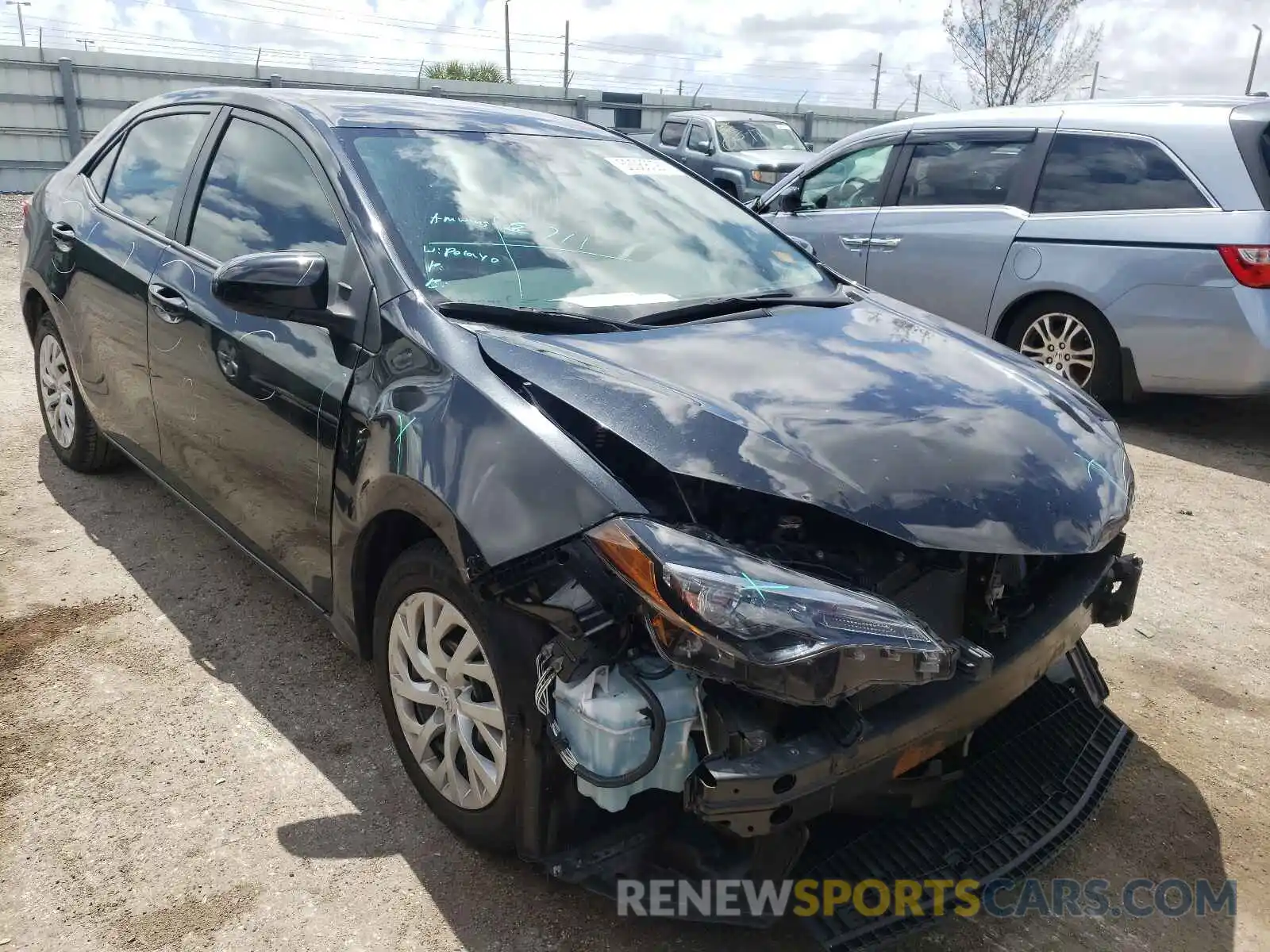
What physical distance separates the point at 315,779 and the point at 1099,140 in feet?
18.3

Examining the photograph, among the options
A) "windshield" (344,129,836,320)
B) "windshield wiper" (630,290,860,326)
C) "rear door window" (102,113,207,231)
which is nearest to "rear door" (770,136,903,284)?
"windshield" (344,129,836,320)

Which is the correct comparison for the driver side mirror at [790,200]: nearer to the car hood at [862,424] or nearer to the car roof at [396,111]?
the car roof at [396,111]

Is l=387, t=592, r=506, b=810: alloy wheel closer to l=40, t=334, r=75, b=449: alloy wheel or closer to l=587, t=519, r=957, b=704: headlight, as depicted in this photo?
l=587, t=519, r=957, b=704: headlight

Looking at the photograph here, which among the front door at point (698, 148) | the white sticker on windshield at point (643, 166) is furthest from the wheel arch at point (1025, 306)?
the front door at point (698, 148)

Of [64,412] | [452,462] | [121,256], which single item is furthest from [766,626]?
[64,412]

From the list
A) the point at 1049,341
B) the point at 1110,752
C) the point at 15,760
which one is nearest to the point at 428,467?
the point at 15,760

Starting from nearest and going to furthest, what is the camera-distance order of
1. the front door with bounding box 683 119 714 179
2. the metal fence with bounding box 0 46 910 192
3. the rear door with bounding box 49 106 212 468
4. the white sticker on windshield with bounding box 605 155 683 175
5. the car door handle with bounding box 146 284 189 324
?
the car door handle with bounding box 146 284 189 324 → the white sticker on windshield with bounding box 605 155 683 175 → the rear door with bounding box 49 106 212 468 → the front door with bounding box 683 119 714 179 → the metal fence with bounding box 0 46 910 192

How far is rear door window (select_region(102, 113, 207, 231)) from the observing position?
12.2 feet

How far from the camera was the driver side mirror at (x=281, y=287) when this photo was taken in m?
2.61

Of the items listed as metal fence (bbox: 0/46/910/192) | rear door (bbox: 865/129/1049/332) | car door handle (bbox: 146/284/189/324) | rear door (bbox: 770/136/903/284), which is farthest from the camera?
metal fence (bbox: 0/46/910/192)

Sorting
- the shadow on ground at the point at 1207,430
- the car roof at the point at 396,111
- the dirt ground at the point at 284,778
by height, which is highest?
the car roof at the point at 396,111

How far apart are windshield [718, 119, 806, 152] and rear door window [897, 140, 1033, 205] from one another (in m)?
8.26

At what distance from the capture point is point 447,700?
2383 mm

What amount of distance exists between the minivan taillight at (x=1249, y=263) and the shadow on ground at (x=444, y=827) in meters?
3.37
